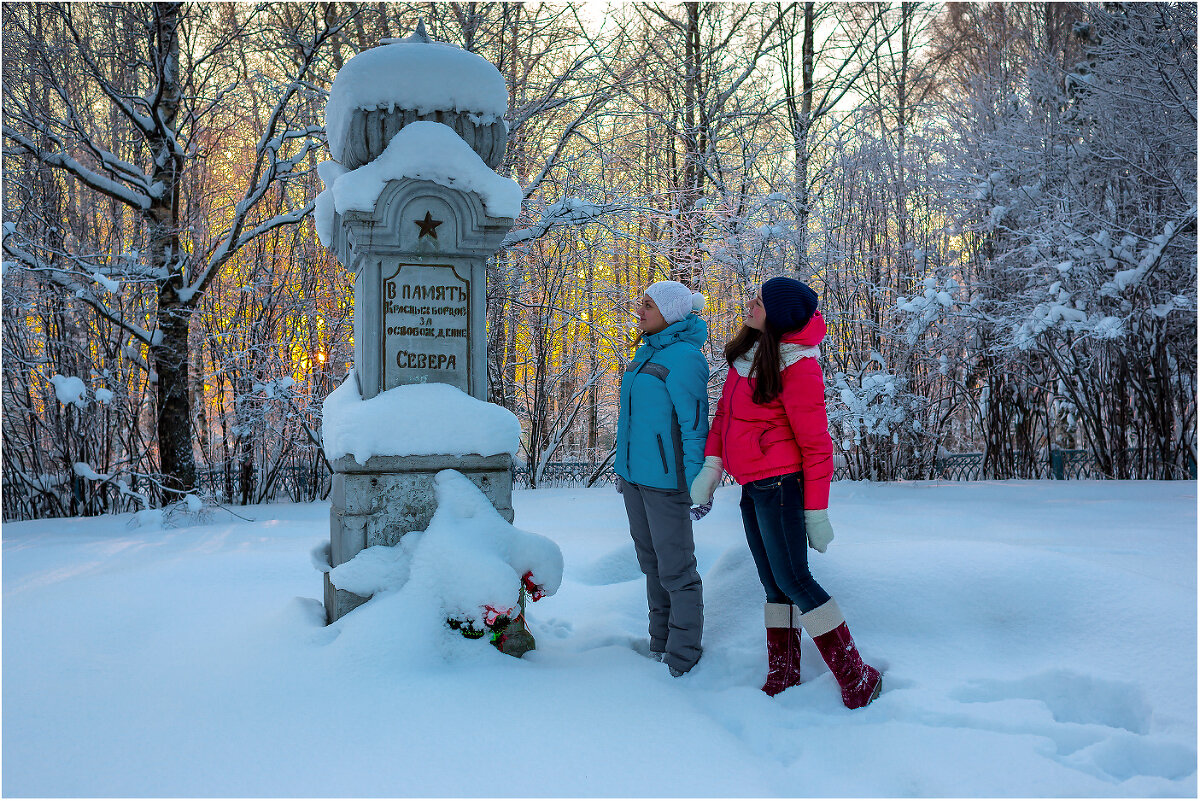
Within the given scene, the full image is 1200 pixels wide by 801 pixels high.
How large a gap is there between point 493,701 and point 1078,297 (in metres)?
9.34

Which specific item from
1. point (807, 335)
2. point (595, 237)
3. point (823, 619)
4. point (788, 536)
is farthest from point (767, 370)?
point (595, 237)

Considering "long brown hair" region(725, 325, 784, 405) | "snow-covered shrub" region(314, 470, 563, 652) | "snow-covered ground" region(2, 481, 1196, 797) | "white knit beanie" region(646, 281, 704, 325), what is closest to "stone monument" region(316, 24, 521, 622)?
"snow-covered shrub" region(314, 470, 563, 652)

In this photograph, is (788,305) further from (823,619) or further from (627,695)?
(627,695)

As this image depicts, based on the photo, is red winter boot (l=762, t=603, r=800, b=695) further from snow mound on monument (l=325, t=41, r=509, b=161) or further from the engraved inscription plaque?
snow mound on monument (l=325, t=41, r=509, b=161)

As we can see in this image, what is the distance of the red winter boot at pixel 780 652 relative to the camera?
3.04 meters

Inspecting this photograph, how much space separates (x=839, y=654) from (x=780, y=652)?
27 cm

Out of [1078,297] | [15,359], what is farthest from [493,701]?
[1078,297]

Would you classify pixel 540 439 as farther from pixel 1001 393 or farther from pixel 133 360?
pixel 1001 393

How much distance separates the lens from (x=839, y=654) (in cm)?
285

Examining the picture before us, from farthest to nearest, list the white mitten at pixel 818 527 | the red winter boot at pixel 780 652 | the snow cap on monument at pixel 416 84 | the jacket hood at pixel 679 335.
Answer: the snow cap on monument at pixel 416 84, the jacket hood at pixel 679 335, the red winter boot at pixel 780 652, the white mitten at pixel 818 527

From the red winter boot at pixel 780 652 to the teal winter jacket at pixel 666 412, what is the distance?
636mm

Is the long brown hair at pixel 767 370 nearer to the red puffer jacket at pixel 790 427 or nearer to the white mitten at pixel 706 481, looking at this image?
the red puffer jacket at pixel 790 427

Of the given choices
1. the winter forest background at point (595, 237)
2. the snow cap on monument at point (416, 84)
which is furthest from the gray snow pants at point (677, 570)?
the winter forest background at point (595, 237)

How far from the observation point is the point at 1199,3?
6.89 m
